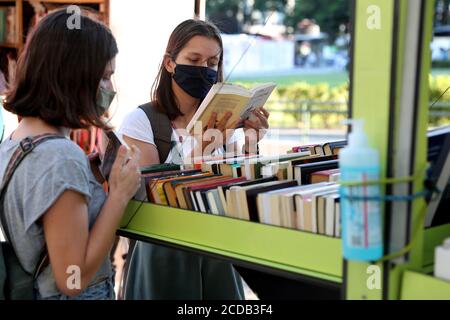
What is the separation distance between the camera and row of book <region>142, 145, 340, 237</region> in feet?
4.27

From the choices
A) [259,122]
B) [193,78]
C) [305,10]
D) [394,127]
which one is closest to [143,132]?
[193,78]

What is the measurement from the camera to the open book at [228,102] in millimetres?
1879

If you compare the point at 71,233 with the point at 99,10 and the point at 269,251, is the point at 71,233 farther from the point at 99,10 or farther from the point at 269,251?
the point at 99,10

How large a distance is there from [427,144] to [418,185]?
3.9 inches

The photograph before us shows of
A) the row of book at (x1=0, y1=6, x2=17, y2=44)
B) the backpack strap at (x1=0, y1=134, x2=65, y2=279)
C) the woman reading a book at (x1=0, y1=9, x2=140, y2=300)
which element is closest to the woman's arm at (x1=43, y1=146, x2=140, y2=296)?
the woman reading a book at (x1=0, y1=9, x2=140, y2=300)

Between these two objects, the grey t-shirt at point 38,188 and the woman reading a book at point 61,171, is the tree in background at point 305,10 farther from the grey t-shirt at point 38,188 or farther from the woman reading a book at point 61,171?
the grey t-shirt at point 38,188

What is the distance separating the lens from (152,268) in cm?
214

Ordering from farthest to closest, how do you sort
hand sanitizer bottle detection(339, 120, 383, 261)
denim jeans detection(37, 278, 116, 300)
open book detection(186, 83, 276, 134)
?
open book detection(186, 83, 276, 134)
denim jeans detection(37, 278, 116, 300)
hand sanitizer bottle detection(339, 120, 383, 261)

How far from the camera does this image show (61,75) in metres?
1.42

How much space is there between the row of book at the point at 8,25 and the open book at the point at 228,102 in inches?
133

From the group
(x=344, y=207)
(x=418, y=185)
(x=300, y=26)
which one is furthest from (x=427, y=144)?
(x=300, y=26)

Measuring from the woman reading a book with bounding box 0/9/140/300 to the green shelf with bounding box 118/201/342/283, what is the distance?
0.13 m

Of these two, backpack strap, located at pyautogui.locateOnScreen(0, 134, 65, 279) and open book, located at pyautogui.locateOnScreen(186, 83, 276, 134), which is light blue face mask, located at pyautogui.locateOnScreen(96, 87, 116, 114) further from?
open book, located at pyautogui.locateOnScreen(186, 83, 276, 134)

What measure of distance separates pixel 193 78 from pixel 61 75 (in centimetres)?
78
